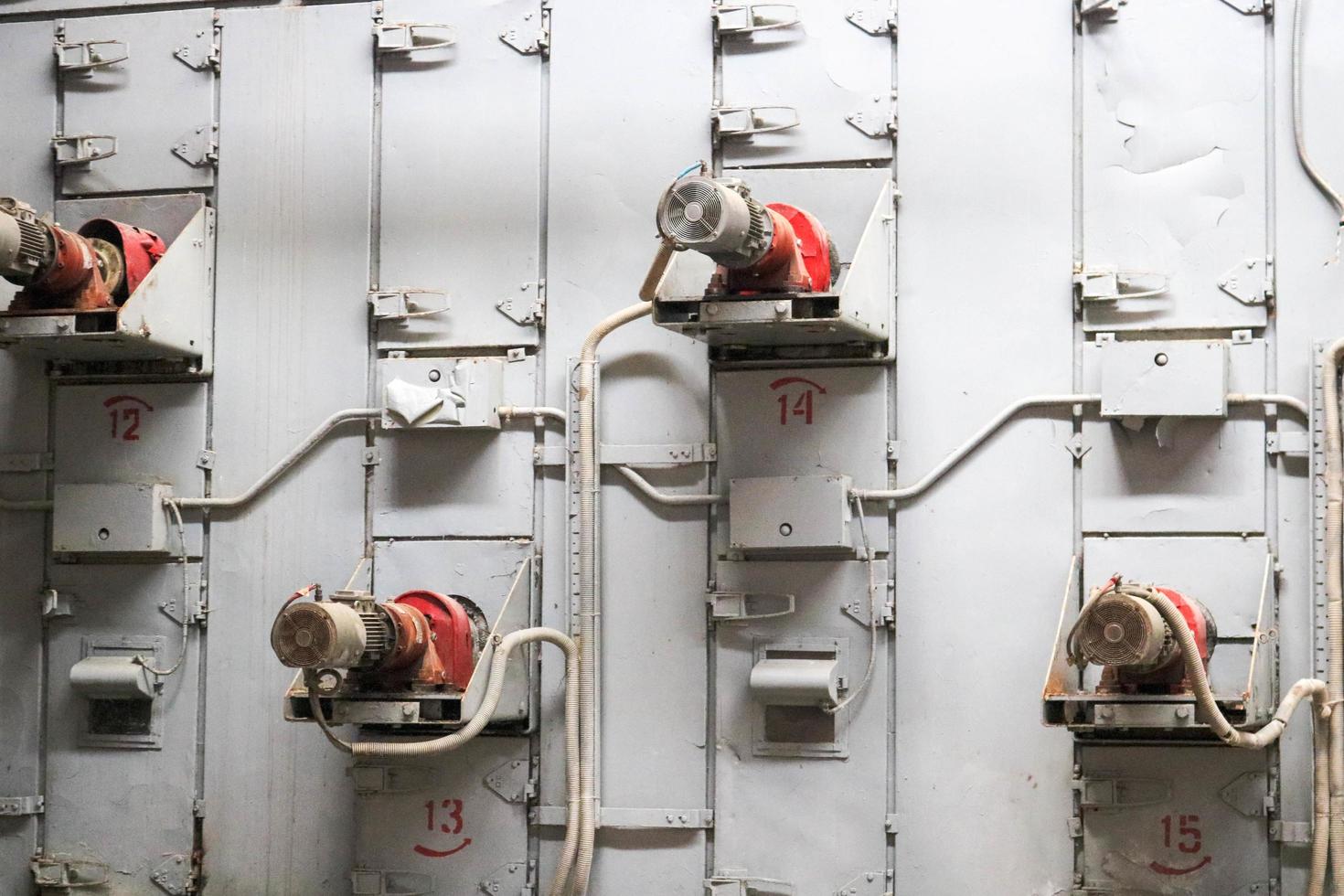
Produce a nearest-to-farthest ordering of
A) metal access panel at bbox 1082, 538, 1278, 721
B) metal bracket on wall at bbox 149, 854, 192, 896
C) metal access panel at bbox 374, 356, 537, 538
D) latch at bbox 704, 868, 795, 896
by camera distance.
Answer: metal access panel at bbox 1082, 538, 1278, 721, latch at bbox 704, 868, 795, 896, metal access panel at bbox 374, 356, 537, 538, metal bracket on wall at bbox 149, 854, 192, 896

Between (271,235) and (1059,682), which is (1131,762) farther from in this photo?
(271,235)

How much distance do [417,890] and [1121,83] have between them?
3.30 m

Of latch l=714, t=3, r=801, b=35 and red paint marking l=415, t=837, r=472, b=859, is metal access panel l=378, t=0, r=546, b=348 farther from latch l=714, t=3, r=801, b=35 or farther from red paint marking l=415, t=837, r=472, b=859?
red paint marking l=415, t=837, r=472, b=859

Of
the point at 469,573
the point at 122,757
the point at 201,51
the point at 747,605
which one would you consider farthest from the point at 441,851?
the point at 201,51

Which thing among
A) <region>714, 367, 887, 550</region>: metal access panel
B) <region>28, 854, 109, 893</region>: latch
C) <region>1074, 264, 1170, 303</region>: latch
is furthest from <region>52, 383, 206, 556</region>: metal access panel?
<region>1074, 264, 1170, 303</region>: latch

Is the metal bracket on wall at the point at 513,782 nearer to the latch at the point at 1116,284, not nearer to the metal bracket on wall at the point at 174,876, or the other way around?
the metal bracket on wall at the point at 174,876

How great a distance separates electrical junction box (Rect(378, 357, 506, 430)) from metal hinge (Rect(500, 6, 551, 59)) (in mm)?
1019

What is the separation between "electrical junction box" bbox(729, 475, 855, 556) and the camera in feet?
15.2

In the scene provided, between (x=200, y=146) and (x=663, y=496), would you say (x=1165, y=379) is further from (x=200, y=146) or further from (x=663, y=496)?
(x=200, y=146)

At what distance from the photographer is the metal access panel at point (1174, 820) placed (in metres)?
4.40

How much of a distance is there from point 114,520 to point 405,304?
1196mm

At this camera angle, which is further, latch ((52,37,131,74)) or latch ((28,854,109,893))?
latch ((52,37,131,74))

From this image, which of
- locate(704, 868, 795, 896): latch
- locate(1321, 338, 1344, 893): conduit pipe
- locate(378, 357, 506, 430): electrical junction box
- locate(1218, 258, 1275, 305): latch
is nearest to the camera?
locate(1321, 338, 1344, 893): conduit pipe

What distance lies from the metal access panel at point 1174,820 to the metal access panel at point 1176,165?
4.16ft
